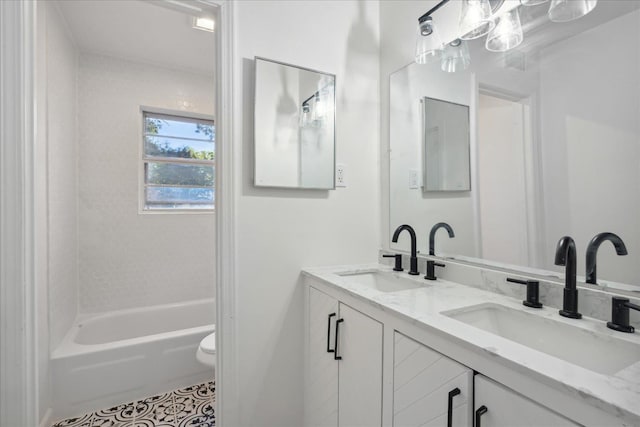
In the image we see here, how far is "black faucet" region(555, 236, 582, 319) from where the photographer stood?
0.77 meters

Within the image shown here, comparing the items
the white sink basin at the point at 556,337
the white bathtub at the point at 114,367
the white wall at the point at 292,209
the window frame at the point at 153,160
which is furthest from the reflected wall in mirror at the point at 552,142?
the window frame at the point at 153,160

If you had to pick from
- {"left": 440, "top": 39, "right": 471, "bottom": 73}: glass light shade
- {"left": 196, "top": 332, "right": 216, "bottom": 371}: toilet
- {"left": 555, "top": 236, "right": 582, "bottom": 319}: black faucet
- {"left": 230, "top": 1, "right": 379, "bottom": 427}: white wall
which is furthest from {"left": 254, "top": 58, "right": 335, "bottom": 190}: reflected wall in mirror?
{"left": 196, "top": 332, "right": 216, "bottom": 371}: toilet

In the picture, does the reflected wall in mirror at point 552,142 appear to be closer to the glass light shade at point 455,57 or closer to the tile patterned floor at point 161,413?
the glass light shade at point 455,57

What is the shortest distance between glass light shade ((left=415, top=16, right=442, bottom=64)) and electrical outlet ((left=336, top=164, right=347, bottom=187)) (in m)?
0.61

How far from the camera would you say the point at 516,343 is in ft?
2.06

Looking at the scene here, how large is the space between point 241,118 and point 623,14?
4.36ft

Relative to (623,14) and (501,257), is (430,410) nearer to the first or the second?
(501,257)

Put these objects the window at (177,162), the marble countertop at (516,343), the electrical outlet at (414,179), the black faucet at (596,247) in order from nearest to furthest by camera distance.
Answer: the marble countertop at (516,343)
the black faucet at (596,247)
the electrical outlet at (414,179)
the window at (177,162)

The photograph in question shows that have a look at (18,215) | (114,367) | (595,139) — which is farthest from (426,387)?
(114,367)

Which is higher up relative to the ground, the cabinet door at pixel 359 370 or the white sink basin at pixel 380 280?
the white sink basin at pixel 380 280

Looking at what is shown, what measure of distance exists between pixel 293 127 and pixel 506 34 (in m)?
0.92

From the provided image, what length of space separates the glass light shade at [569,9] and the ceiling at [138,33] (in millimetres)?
1673

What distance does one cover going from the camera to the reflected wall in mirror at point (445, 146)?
49.8 inches

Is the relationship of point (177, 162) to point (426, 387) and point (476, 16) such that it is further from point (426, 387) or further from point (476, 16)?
point (426, 387)
